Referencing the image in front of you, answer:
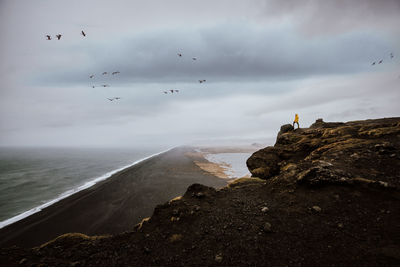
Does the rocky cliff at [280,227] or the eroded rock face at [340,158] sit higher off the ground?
the eroded rock face at [340,158]

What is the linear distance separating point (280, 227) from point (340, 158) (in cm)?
700

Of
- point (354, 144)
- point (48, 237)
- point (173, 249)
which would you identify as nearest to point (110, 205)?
point (48, 237)

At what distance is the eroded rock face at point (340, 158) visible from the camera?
8102 mm

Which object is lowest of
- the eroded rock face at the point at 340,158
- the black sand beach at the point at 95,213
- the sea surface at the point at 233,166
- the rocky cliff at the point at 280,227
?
the black sand beach at the point at 95,213

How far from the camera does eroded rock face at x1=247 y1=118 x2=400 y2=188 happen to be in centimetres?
810

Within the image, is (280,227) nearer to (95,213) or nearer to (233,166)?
(95,213)

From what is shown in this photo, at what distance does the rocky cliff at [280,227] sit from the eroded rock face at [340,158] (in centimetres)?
6

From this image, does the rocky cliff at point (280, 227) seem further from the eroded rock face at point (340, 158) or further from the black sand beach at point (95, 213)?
the black sand beach at point (95, 213)

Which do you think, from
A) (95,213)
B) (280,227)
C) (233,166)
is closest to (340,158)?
(280,227)

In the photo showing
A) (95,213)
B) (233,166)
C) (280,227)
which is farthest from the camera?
(233,166)

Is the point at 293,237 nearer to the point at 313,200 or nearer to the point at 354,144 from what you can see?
the point at 313,200

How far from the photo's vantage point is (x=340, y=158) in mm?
9984

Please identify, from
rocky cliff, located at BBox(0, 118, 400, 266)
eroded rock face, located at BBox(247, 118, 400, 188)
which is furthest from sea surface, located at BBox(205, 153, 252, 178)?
rocky cliff, located at BBox(0, 118, 400, 266)

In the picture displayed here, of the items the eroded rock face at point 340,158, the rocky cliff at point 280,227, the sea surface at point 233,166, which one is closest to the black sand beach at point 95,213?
the sea surface at point 233,166
